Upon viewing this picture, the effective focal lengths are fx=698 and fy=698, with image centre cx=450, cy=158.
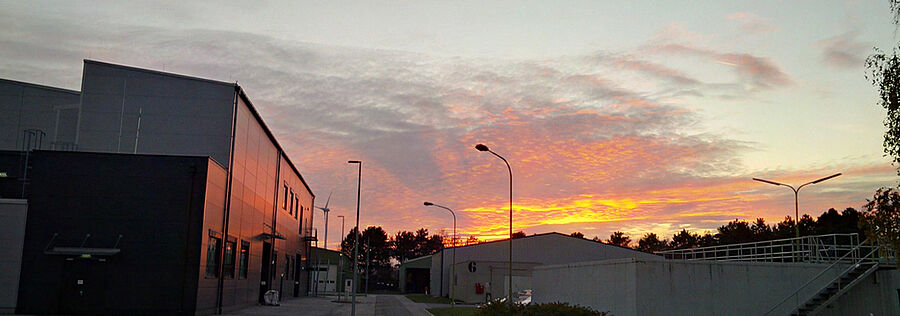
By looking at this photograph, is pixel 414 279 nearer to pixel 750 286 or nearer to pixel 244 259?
pixel 244 259

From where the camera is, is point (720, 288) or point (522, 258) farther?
point (522, 258)

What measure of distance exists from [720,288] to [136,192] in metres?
27.0

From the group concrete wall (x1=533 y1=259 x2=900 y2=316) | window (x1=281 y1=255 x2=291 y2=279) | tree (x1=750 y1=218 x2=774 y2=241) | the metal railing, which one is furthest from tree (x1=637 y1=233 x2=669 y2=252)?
concrete wall (x1=533 y1=259 x2=900 y2=316)

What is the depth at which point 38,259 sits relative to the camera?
31656mm

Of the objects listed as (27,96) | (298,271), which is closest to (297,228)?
(298,271)

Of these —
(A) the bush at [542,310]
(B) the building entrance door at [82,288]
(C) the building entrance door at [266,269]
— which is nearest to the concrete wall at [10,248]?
(B) the building entrance door at [82,288]

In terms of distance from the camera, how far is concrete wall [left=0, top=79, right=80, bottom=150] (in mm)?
43750

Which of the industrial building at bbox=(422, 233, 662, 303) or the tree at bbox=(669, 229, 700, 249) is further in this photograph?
the tree at bbox=(669, 229, 700, 249)

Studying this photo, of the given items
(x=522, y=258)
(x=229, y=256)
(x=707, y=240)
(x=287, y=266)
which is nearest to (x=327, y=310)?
(x=229, y=256)

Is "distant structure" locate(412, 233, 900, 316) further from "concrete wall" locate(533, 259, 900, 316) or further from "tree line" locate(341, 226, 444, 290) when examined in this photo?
"tree line" locate(341, 226, 444, 290)

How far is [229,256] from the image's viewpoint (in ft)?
136

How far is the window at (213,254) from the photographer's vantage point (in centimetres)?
3597

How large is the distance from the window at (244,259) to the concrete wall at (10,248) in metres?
14.3

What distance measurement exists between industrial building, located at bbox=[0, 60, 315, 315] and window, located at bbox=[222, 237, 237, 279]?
13 centimetres
